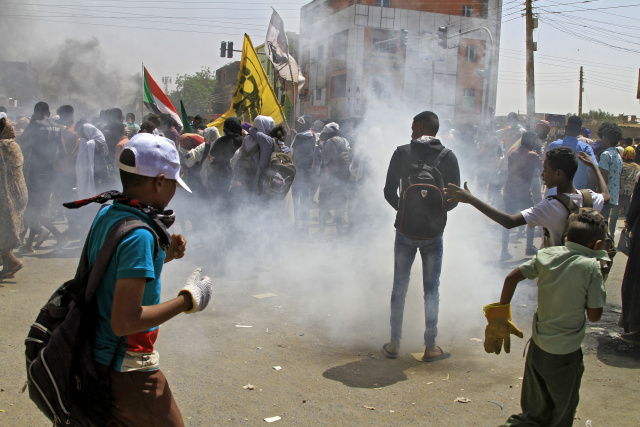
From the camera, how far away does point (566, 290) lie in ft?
8.52

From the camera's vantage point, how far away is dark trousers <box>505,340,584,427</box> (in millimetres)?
2617

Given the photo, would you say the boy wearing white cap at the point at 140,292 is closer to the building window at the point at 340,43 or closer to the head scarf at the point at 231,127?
the head scarf at the point at 231,127

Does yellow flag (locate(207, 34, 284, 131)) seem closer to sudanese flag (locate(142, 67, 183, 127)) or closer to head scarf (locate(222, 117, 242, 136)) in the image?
head scarf (locate(222, 117, 242, 136))

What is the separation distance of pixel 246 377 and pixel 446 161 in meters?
2.09

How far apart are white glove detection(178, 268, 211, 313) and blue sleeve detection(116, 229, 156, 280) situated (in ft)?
0.48

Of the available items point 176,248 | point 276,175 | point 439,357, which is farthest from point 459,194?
point 276,175

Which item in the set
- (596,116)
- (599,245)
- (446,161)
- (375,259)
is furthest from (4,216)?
(596,116)

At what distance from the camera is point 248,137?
652 centimetres

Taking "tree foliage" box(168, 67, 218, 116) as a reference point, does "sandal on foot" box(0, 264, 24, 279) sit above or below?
below

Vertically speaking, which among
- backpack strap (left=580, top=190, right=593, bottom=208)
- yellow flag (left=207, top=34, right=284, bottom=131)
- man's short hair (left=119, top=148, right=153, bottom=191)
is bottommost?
backpack strap (left=580, top=190, right=593, bottom=208)

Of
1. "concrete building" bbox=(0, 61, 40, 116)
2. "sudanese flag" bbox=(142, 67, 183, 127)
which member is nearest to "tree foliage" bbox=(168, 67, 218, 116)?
"concrete building" bbox=(0, 61, 40, 116)

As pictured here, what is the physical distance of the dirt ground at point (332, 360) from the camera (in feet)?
10.7

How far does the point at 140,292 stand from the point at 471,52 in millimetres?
18396

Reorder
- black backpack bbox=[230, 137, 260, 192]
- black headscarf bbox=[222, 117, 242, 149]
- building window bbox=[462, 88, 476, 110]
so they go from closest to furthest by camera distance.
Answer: black backpack bbox=[230, 137, 260, 192], black headscarf bbox=[222, 117, 242, 149], building window bbox=[462, 88, 476, 110]
